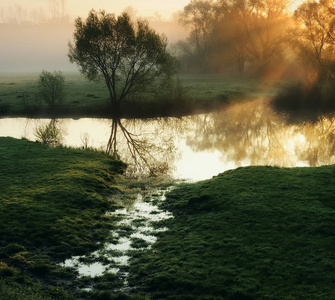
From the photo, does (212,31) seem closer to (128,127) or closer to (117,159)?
(128,127)

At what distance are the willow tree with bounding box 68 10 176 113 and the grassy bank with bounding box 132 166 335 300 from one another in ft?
107

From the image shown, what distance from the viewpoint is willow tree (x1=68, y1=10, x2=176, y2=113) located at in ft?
162

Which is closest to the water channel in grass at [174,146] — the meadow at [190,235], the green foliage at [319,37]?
the meadow at [190,235]

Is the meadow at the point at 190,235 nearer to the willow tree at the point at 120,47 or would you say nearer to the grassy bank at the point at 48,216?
the grassy bank at the point at 48,216

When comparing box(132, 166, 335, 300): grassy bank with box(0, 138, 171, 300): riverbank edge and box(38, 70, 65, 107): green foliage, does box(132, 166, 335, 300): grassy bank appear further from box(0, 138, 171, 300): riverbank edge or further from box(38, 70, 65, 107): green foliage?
box(38, 70, 65, 107): green foliage

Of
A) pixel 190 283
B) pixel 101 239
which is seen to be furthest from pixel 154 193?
pixel 190 283

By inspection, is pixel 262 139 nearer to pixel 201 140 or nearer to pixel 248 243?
pixel 201 140

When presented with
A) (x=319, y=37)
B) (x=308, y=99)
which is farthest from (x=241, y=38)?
(x=308, y=99)

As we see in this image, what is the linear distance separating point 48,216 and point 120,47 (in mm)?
36438

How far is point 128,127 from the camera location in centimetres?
4572

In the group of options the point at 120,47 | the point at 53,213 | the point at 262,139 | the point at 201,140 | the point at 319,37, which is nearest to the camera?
the point at 53,213

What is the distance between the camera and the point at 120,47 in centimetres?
5016

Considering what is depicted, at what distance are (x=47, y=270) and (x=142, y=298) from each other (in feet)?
12.0

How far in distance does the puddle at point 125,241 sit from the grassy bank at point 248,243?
0.54m
